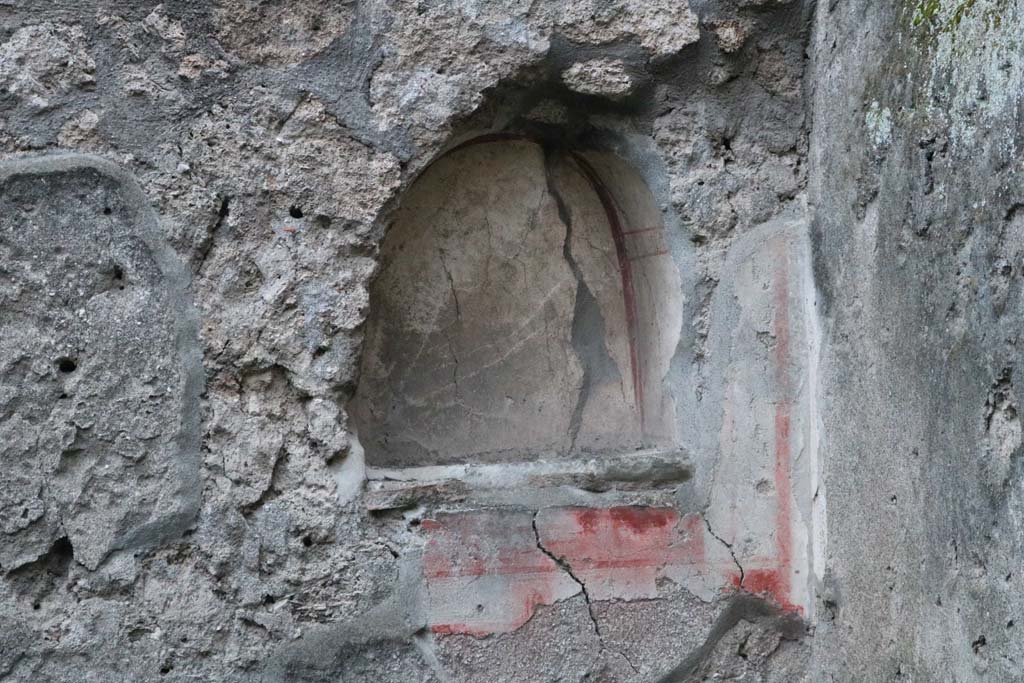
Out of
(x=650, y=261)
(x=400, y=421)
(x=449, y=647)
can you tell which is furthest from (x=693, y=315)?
Answer: (x=449, y=647)

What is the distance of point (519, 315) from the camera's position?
2672mm

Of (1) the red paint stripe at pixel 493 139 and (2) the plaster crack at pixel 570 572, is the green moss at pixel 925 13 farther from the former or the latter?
(2) the plaster crack at pixel 570 572

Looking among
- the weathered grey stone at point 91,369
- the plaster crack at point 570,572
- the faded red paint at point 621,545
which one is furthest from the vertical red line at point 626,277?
the weathered grey stone at point 91,369

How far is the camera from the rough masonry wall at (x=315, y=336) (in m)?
2.22

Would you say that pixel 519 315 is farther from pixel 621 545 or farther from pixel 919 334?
pixel 919 334

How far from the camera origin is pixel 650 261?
264 centimetres

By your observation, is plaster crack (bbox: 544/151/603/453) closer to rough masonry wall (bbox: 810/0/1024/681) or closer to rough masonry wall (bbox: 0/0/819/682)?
rough masonry wall (bbox: 0/0/819/682)

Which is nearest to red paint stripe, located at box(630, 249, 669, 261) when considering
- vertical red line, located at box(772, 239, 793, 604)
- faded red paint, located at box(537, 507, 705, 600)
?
vertical red line, located at box(772, 239, 793, 604)

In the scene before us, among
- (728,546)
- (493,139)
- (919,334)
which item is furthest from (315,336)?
(919,334)

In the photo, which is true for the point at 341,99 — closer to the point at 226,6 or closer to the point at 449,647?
the point at 226,6

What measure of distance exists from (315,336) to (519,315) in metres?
0.59

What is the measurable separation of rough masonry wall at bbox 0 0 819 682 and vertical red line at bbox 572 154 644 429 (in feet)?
0.67

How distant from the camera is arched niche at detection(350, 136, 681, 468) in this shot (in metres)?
2.59

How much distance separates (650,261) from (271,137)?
0.96 m
